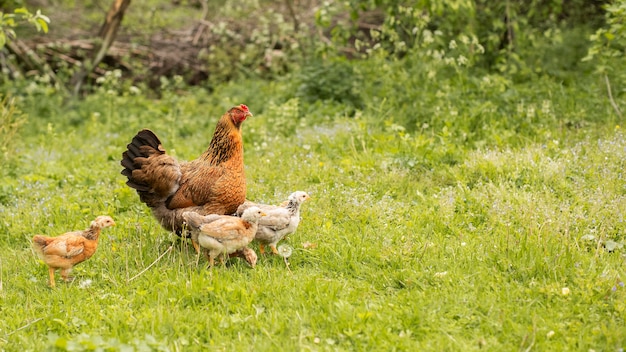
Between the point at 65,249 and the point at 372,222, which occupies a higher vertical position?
the point at 65,249

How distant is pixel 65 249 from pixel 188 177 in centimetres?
120

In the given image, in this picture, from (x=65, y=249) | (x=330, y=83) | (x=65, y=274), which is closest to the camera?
(x=65, y=249)

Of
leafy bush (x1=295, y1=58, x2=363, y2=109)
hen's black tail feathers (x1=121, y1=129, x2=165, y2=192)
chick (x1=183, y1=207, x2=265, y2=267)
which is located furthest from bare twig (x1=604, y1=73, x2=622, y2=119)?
hen's black tail feathers (x1=121, y1=129, x2=165, y2=192)

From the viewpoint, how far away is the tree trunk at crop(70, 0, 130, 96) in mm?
11523

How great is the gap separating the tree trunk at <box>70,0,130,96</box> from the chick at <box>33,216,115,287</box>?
7191 mm

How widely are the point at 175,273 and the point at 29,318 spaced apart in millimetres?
1076

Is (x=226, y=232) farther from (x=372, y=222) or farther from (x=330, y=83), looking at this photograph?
(x=330, y=83)

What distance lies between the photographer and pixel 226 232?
16.4 ft

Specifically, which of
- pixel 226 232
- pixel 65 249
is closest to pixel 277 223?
pixel 226 232

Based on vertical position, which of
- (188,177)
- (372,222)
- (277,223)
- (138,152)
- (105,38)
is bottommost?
(372,222)

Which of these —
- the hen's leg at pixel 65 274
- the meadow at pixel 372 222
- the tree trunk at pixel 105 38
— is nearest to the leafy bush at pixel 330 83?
the meadow at pixel 372 222

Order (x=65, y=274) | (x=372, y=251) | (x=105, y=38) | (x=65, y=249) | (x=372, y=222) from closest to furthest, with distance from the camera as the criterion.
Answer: (x=65, y=249)
(x=65, y=274)
(x=372, y=251)
(x=372, y=222)
(x=105, y=38)

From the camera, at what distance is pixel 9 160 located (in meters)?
8.33

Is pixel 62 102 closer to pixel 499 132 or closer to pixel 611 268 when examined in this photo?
pixel 499 132
